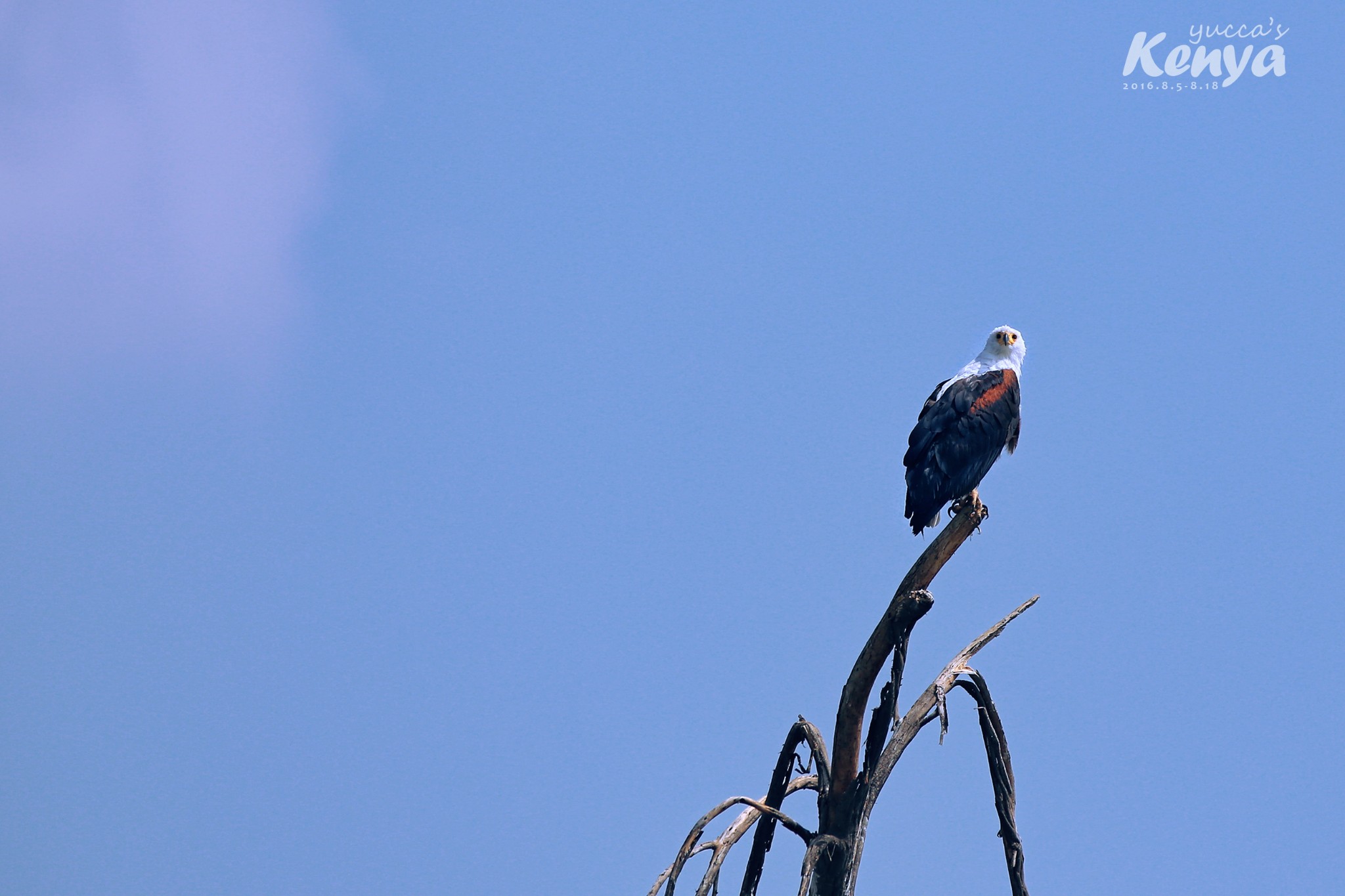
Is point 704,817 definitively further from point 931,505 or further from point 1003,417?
point 1003,417

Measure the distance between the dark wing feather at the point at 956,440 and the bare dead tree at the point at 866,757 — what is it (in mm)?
1160

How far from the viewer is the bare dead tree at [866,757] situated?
8172 mm

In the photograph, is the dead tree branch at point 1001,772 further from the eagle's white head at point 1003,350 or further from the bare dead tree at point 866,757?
the eagle's white head at point 1003,350

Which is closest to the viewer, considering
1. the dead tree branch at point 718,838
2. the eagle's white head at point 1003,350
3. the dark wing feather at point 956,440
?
the dead tree branch at point 718,838

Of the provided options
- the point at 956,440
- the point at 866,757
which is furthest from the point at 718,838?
the point at 956,440

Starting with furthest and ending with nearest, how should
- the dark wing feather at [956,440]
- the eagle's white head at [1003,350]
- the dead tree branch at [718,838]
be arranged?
the eagle's white head at [1003,350]
the dark wing feather at [956,440]
the dead tree branch at [718,838]

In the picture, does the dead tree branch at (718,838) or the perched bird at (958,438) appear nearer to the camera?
the dead tree branch at (718,838)

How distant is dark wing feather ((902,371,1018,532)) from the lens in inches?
396

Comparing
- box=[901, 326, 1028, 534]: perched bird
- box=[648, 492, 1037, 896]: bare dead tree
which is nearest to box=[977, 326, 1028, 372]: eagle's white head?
box=[901, 326, 1028, 534]: perched bird

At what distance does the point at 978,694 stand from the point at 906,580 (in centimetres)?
115


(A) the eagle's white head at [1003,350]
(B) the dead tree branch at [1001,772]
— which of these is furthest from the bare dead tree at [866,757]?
(A) the eagle's white head at [1003,350]

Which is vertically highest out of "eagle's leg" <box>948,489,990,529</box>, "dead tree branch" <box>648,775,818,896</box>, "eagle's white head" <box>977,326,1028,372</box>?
"eagle's white head" <box>977,326,1028,372</box>

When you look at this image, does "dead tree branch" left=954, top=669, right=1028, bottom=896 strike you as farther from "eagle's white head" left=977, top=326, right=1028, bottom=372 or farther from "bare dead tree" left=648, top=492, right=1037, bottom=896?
"eagle's white head" left=977, top=326, right=1028, bottom=372

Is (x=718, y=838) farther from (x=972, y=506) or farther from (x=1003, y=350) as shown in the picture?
(x=1003, y=350)
